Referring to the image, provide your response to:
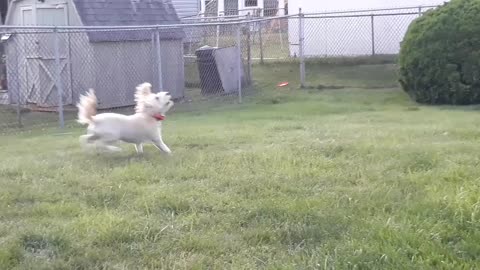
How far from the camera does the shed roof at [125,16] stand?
14219mm

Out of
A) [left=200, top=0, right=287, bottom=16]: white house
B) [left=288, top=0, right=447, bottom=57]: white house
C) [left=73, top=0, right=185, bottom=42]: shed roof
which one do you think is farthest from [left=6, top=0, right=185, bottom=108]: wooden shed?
[left=200, top=0, right=287, bottom=16]: white house

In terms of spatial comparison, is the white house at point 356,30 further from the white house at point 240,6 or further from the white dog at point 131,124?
the white dog at point 131,124

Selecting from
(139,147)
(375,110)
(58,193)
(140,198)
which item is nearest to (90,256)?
(140,198)

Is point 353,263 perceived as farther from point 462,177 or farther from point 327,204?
point 462,177

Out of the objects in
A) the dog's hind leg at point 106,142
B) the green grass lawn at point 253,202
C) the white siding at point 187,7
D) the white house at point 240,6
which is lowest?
the green grass lawn at point 253,202

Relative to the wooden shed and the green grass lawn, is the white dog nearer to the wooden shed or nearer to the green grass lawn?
the green grass lawn

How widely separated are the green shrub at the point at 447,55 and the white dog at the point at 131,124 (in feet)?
22.4

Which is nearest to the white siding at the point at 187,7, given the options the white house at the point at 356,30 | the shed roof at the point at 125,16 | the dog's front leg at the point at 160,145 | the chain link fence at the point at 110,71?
the white house at the point at 356,30

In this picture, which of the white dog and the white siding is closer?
the white dog

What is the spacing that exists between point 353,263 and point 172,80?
1159cm

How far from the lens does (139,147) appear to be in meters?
7.82

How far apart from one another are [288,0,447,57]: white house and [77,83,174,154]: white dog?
12.6 meters

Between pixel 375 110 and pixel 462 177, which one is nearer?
pixel 462 177

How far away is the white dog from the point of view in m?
7.57
